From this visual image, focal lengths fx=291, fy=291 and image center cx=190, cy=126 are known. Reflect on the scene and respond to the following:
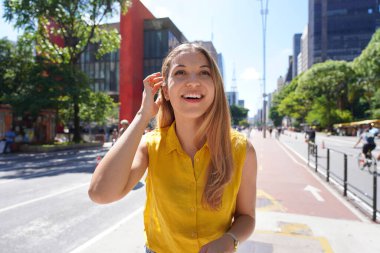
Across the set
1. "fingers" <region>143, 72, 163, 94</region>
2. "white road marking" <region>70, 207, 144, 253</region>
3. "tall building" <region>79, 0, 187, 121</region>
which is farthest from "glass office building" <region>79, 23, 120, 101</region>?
"fingers" <region>143, 72, 163, 94</region>

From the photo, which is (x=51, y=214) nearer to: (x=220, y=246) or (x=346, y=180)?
(x=220, y=246)

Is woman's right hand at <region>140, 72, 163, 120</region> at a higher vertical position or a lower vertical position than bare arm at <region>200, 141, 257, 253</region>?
higher

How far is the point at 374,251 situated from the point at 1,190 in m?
8.57

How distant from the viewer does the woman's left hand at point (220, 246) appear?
140 centimetres

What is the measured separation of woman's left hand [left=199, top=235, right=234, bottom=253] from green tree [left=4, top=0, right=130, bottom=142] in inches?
841

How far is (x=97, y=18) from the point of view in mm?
24391

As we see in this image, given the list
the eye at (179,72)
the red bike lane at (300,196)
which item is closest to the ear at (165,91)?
the eye at (179,72)

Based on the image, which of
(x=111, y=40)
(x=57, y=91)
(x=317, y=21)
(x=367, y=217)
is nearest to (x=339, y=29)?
(x=317, y=21)

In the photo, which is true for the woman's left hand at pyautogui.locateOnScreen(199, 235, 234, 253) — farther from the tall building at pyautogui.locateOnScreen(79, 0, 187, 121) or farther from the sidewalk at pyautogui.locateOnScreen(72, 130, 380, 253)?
the tall building at pyautogui.locateOnScreen(79, 0, 187, 121)

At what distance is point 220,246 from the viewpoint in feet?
4.68

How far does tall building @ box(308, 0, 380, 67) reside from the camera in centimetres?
10556

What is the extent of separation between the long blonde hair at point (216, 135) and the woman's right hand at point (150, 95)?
52 millimetres

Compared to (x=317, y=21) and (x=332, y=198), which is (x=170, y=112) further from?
(x=317, y=21)

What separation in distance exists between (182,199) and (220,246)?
0.30 meters
